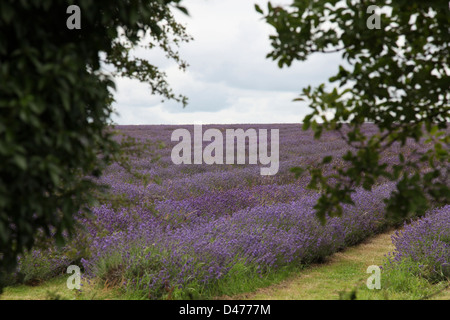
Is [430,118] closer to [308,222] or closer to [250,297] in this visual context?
[250,297]

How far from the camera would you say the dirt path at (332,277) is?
542 cm

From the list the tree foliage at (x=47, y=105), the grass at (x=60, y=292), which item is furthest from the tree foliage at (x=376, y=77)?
the grass at (x=60, y=292)

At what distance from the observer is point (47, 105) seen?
94.1 inches

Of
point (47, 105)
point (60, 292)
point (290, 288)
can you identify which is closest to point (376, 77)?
point (47, 105)

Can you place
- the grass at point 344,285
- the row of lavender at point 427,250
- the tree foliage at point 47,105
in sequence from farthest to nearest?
the row of lavender at point 427,250, the grass at point 344,285, the tree foliage at point 47,105

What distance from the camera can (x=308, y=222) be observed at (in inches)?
280

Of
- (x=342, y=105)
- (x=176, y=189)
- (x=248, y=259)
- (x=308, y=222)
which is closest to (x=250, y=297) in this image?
(x=248, y=259)

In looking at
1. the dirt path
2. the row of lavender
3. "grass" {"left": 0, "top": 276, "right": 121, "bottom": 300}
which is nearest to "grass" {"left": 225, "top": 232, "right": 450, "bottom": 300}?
the dirt path

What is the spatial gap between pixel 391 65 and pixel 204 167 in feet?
37.6

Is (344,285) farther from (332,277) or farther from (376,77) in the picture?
(376,77)

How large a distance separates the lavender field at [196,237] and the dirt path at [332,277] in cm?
19

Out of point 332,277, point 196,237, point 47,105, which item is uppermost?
point 47,105

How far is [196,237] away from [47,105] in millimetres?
3710

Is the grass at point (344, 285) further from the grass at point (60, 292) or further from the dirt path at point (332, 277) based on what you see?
the grass at point (60, 292)
